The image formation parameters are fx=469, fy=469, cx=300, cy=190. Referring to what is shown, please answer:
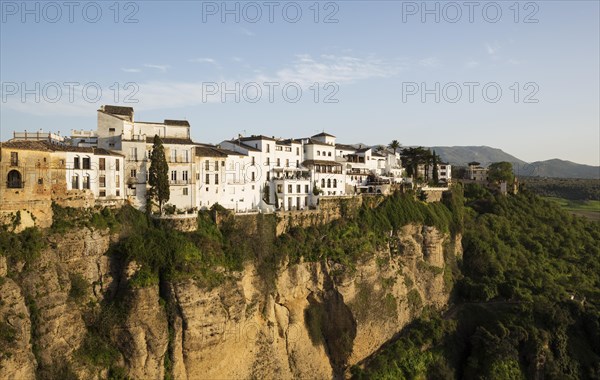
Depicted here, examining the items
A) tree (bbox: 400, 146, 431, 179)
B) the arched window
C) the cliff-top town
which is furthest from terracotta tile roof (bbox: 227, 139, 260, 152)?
tree (bbox: 400, 146, 431, 179)

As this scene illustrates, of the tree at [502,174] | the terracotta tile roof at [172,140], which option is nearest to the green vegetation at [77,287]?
the terracotta tile roof at [172,140]

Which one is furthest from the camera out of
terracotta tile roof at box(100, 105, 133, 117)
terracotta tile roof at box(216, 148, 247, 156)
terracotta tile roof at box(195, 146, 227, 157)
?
terracotta tile roof at box(216, 148, 247, 156)

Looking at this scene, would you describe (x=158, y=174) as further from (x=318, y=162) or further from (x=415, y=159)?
(x=415, y=159)

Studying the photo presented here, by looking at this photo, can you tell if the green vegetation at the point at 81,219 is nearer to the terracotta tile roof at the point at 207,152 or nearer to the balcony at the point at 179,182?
the balcony at the point at 179,182

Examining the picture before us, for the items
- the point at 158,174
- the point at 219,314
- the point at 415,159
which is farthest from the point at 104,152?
the point at 415,159

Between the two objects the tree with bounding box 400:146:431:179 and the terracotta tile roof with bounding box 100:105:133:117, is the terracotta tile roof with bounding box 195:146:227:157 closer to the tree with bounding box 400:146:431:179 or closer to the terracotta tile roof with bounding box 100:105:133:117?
the terracotta tile roof with bounding box 100:105:133:117

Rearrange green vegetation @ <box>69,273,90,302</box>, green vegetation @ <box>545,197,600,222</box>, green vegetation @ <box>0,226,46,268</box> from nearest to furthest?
1. green vegetation @ <box>0,226,46,268</box>
2. green vegetation @ <box>69,273,90,302</box>
3. green vegetation @ <box>545,197,600,222</box>

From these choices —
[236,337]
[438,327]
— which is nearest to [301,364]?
[236,337]

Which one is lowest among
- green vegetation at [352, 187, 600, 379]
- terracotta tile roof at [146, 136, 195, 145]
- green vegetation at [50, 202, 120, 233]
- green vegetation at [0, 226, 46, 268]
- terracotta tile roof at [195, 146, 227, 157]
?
green vegetation at [352, 187, 600, 379]
